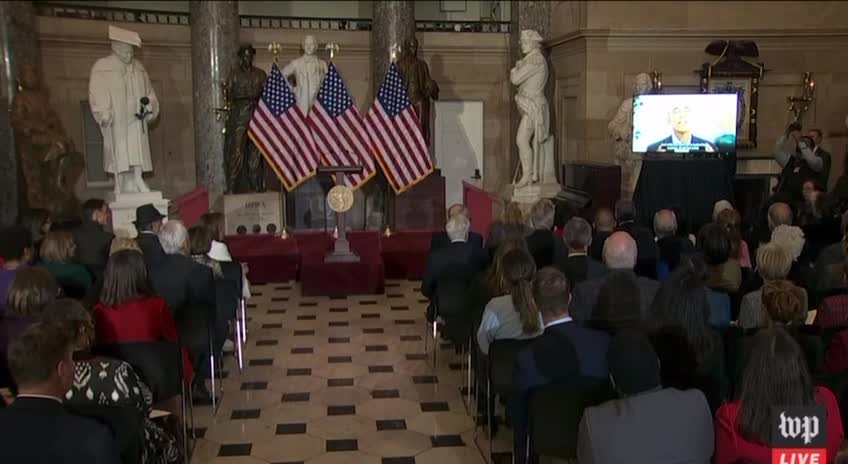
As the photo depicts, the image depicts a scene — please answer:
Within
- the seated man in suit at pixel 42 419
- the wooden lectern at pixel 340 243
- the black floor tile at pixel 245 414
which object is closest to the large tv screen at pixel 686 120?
the wooden lectern at pixel 340 243

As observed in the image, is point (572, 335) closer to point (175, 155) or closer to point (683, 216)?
point (683, 216)

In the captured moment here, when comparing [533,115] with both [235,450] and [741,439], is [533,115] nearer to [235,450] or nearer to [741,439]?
[235,450]

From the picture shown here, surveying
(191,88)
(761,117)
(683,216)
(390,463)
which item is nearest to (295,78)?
(191,88)

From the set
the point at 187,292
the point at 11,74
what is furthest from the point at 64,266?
the point at 11,74

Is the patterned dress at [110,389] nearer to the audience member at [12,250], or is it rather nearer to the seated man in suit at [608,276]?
the audience member at [12,250]

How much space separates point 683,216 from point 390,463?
5.65 meters

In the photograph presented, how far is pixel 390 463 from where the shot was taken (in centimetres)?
479

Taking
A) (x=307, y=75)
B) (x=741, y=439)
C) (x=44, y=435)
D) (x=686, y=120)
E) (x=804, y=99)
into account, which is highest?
(x=307, y=75)

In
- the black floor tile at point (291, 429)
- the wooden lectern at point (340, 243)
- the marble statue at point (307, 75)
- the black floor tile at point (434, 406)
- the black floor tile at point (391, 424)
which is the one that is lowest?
the black floor tile at point (291, 429)

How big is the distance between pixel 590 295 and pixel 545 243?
168cm

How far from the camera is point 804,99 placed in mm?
11828

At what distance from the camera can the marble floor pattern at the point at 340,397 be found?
4996mm

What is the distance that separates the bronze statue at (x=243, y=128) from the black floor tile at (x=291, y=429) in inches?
277

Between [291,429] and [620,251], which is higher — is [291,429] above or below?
below
